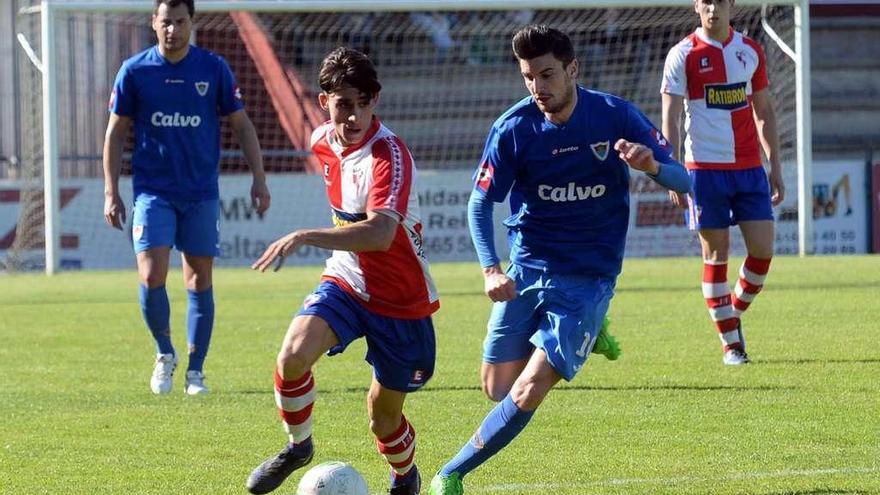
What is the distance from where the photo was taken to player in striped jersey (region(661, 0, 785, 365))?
9281 mm

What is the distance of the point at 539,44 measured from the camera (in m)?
5.65

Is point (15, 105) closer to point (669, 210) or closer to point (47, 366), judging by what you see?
point (669, 210)

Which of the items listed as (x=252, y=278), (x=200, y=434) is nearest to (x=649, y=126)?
(x=200, y=434)

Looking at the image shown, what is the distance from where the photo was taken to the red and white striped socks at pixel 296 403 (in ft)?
18.8

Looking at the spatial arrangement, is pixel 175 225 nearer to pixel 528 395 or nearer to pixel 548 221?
pixel 548 221

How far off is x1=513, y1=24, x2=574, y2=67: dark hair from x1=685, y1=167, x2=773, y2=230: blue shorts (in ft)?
12.3

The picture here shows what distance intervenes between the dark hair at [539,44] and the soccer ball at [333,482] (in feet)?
5.33

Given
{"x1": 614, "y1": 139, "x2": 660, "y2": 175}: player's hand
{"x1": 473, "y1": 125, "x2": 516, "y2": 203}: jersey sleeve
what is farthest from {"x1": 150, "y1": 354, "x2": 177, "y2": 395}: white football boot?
{"x1": 614, "y1": 139, "x2": 660, "y2": 175}: player's hand

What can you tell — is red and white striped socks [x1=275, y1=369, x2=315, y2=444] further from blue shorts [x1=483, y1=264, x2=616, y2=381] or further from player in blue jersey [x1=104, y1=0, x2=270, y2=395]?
A: player in blue jersey [x1=104, y1=0, x2=270, y2=395]

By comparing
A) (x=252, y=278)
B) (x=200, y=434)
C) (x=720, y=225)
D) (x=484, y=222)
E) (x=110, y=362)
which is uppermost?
(x=484, y=222)

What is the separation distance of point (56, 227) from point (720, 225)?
35.7 feet

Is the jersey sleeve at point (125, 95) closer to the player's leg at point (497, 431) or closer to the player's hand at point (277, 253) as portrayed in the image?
the player's leg at point (497, 431)

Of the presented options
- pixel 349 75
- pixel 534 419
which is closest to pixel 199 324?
pixel 534 419

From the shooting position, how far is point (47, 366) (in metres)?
10.3
